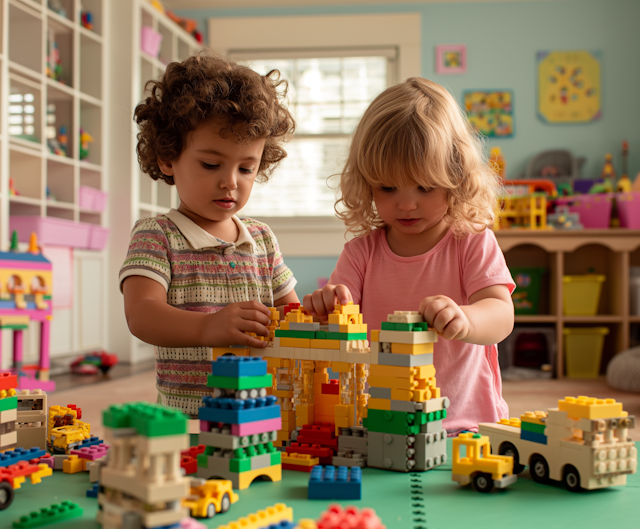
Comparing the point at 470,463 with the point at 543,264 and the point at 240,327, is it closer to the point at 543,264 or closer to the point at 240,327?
the point at 240,327

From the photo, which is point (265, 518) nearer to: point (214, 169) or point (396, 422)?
point (396, 422)

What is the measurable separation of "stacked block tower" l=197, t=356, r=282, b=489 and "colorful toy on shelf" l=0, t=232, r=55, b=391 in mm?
2009

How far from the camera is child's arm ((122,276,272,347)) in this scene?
0.69 m

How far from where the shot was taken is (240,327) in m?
0.69

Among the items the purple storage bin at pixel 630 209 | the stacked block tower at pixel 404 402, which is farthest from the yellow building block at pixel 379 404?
the purple storage bin at pixel 630 209

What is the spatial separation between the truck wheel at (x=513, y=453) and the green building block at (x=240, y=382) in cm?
24

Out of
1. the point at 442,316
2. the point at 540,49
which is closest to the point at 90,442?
the point at 442,316

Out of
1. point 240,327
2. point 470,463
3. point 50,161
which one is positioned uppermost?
point 50,161

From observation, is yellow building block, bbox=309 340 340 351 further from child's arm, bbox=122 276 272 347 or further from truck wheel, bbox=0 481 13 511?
truck wheel, bbox=0 481 13 511

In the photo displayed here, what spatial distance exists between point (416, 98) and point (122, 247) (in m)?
2.81

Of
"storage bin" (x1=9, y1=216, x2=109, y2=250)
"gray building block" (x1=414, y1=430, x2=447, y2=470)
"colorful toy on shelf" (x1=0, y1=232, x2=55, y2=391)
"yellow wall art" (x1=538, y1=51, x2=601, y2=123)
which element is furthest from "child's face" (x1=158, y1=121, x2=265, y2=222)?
"yellow wall art" (x1=538, y1=51, x2=601, y2=123)

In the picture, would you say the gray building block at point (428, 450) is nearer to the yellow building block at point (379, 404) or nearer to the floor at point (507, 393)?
the yellow building block at point (379, 404)

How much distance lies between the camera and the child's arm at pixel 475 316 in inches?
24.9

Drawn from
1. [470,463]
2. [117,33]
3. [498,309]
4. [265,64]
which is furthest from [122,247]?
[470,463]
